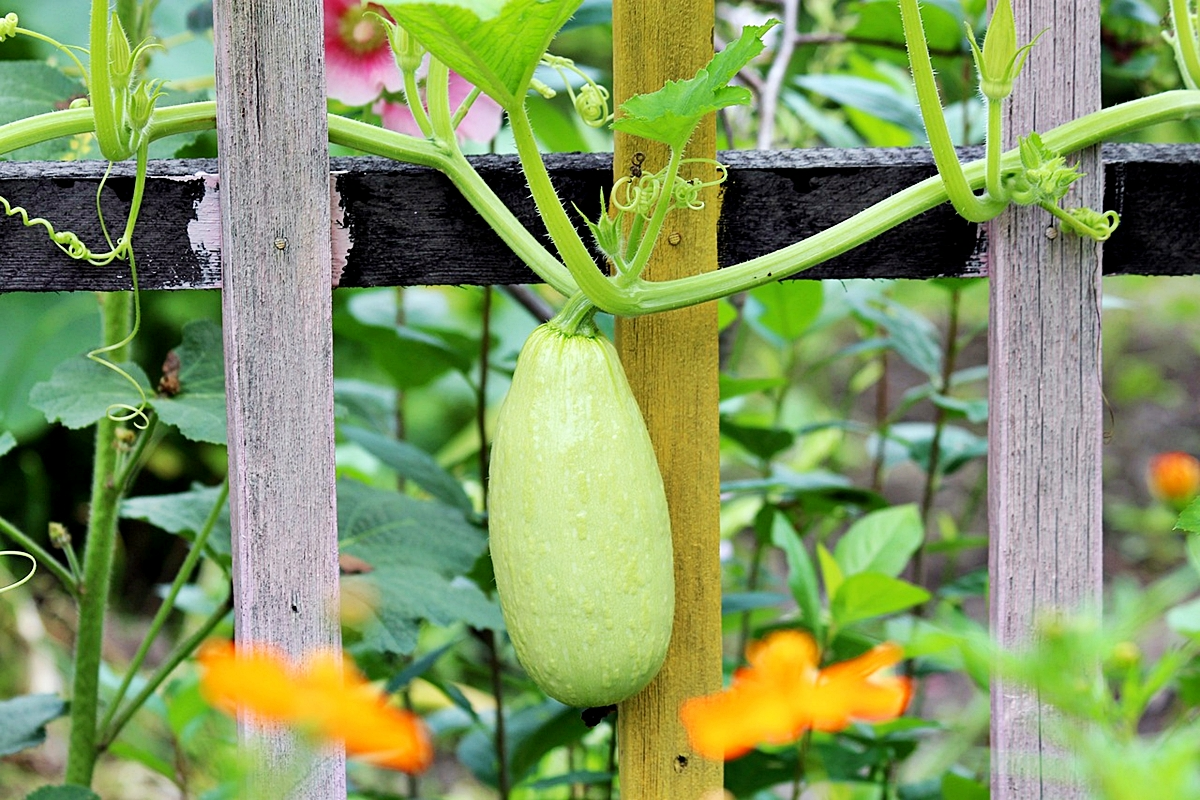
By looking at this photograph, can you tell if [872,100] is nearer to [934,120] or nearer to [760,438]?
[760,438]

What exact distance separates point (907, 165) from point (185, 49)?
1133mm

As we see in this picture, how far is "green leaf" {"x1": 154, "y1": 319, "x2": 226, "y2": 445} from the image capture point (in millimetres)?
960

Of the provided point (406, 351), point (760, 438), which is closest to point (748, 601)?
point (760, 438)

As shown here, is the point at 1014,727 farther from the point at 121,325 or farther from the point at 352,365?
the point at 352,365

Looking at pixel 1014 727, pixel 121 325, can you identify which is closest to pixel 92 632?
pixel 121 325

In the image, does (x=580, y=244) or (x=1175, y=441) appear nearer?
(x=580, y=244)

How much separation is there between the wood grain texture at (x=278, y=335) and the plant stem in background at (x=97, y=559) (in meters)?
0.24

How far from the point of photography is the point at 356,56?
1.05 metres

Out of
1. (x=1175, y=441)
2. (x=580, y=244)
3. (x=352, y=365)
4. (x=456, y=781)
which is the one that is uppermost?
(x=580, y=244)

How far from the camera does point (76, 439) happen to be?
2.81m

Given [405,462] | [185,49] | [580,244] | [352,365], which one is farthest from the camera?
[352,365]

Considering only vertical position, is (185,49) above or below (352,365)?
above

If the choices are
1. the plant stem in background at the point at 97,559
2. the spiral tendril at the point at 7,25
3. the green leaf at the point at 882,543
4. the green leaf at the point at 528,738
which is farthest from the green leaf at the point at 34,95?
the green leaf at the point at 882,543

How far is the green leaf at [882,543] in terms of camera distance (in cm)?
119
